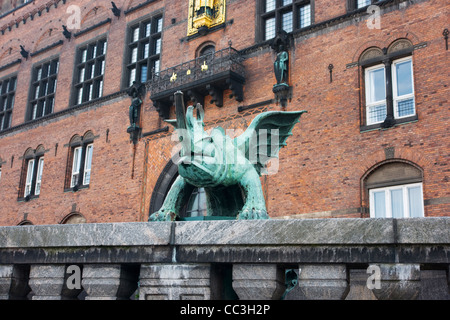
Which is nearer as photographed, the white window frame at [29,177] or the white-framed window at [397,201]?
the white-framed window at [397,201]

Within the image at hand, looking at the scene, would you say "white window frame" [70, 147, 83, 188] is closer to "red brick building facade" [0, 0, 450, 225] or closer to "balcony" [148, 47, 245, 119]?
"red brick building facade" [0, 0, 450, 225]

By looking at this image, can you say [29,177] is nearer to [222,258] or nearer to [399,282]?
[222,258]

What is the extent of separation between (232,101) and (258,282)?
14.9 m

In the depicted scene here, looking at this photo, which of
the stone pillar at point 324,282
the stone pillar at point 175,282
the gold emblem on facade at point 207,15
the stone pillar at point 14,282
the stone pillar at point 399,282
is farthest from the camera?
the gold emblem on facade at point 207,15

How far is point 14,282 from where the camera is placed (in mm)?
4688

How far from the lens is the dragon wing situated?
19.0ft

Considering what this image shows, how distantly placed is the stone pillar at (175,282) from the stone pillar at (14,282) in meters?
1.10

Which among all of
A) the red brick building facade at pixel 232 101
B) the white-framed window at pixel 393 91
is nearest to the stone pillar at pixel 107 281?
the red brick building facade at pixel 232 101

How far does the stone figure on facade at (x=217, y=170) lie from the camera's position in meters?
5.27

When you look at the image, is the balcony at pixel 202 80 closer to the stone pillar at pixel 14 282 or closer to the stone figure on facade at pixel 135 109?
the stone figure on facade at pixel 135 109

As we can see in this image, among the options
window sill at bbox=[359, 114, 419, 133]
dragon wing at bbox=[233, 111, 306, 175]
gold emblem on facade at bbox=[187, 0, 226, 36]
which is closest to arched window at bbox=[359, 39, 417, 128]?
window sill at bbox=[359, 114, 419, 133]

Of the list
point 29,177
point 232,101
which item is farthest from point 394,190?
point 29,177

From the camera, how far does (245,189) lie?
5461mm

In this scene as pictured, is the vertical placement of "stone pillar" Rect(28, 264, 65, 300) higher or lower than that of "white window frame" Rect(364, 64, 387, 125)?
lower
